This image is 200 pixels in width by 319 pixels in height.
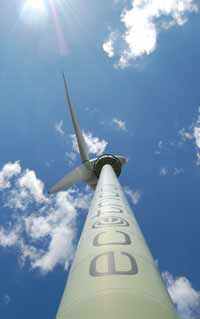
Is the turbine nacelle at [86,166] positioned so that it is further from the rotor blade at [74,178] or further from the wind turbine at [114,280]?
the wind turbine at [114,280]

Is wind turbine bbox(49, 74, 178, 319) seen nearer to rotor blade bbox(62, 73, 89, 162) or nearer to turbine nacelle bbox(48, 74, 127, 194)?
turbine nacelle bbox(48, 74, 127, 194)

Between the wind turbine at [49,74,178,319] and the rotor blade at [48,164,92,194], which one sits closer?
the wind turbine at [49,74,178,319]

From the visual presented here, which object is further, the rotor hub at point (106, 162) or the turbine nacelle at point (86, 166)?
the rotor hub at point (106, 162)

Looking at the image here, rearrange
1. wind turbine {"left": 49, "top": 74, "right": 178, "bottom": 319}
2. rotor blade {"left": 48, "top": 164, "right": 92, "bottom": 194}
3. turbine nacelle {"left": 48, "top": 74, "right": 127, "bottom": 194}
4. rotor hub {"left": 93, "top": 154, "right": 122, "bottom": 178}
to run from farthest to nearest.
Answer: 1. rotor hub {"left": 93, "top": 154, "right": 122, "bottom": 178}
2. turbine nacelle {"left": 48, "top": 74, "right": 127, "bottom": 194}
3. rotor blade {"left": 48, "top": 164, "right": 92, "bottom": 194}
4. wind turbine {"left": 49, "top": 74, "right": 178, "bottom": 319}

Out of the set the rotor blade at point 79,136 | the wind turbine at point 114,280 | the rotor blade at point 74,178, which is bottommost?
the wind turbine at point 114,280

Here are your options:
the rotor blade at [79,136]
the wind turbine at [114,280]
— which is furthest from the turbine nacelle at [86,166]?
the wind turbine at [114,280]

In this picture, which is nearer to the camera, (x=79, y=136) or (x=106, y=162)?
(x=106, y=162)

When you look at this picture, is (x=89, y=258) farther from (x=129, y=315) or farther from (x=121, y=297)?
(x=129, y=315)

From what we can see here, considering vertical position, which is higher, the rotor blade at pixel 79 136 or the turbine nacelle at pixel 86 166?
the rotor blade at pixel 79 136

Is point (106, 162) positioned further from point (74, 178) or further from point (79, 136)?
point (79, 136)

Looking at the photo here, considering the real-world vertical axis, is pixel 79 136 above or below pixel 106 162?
above

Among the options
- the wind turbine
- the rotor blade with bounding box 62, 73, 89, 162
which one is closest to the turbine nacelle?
the rotor blade with bounding box 62, 73, 89, 162

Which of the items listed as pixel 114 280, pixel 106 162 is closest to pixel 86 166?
pixel 106 162

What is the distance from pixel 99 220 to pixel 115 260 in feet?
11.7
